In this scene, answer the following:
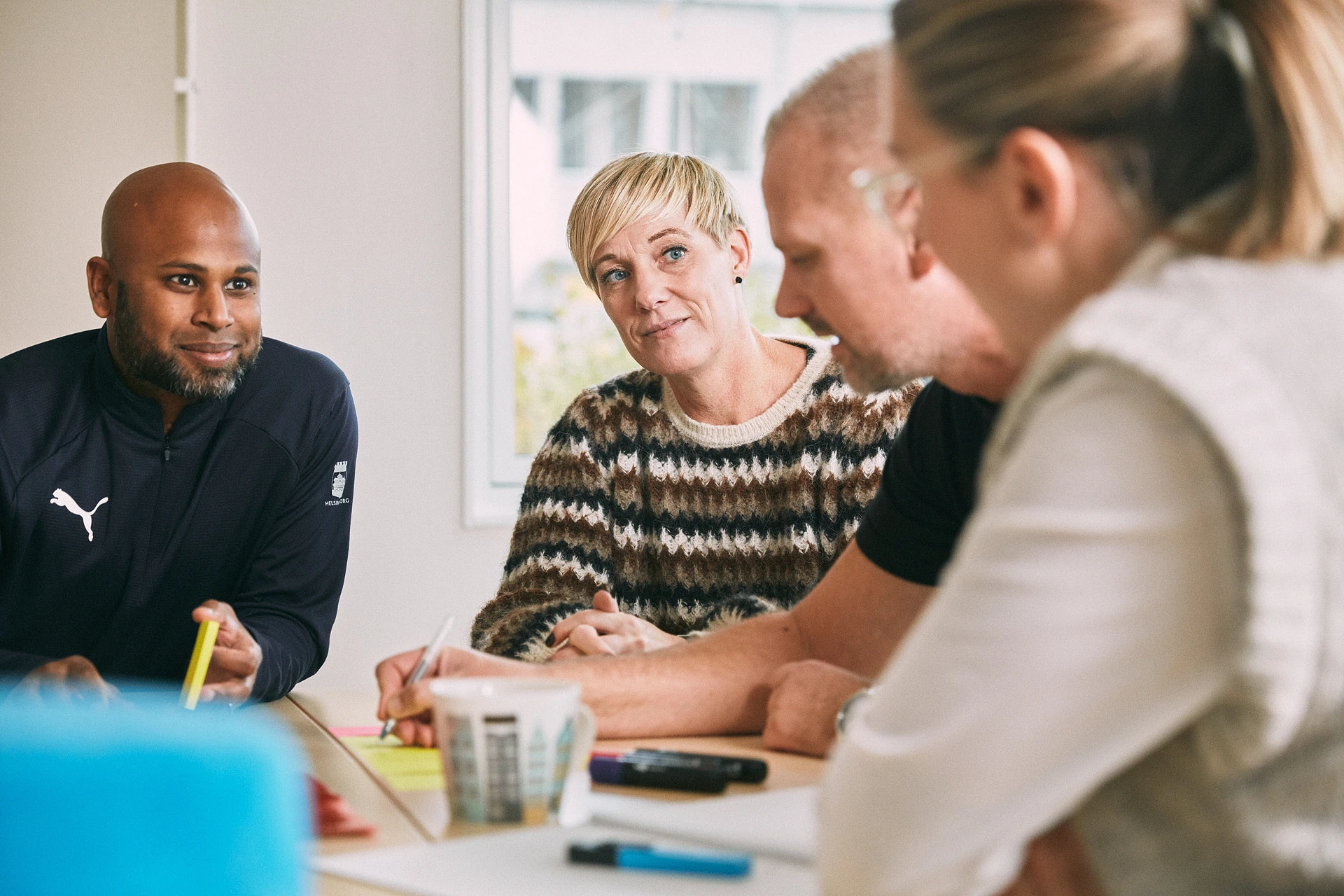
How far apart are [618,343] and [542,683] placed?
2.69 m

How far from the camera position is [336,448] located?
6.31 ft

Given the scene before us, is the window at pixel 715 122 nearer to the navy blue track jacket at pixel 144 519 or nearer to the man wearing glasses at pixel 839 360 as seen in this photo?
the navy blue track jacket at pixel 144 519

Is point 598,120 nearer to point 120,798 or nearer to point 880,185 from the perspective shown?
point 880,185

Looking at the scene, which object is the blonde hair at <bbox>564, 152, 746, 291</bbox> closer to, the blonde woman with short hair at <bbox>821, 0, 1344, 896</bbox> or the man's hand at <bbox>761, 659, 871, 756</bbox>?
the man's hand at <bbox>761, 659, 871, 756</bbox>

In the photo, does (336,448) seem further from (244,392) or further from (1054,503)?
(1054,503)

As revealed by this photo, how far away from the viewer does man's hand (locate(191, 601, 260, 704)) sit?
1.41m

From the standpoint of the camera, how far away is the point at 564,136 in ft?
11.5

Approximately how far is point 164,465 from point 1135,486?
1.58 metres

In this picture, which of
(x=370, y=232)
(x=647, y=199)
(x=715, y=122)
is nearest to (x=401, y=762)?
(x=647, y=199)

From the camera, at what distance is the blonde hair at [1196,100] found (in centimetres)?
58

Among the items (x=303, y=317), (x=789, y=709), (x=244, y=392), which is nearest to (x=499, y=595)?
(x=244, y=392)

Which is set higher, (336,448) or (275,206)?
(275,206)

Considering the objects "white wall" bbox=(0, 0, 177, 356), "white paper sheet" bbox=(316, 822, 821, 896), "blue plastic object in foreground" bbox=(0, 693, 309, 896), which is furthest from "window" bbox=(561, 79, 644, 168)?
"blue plastic object in foreground" bbox=(0, 693, 309, 896)

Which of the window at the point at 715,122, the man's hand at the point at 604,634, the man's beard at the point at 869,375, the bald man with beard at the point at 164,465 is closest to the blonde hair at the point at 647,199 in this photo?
the bald man with beard at the point at 164,465
